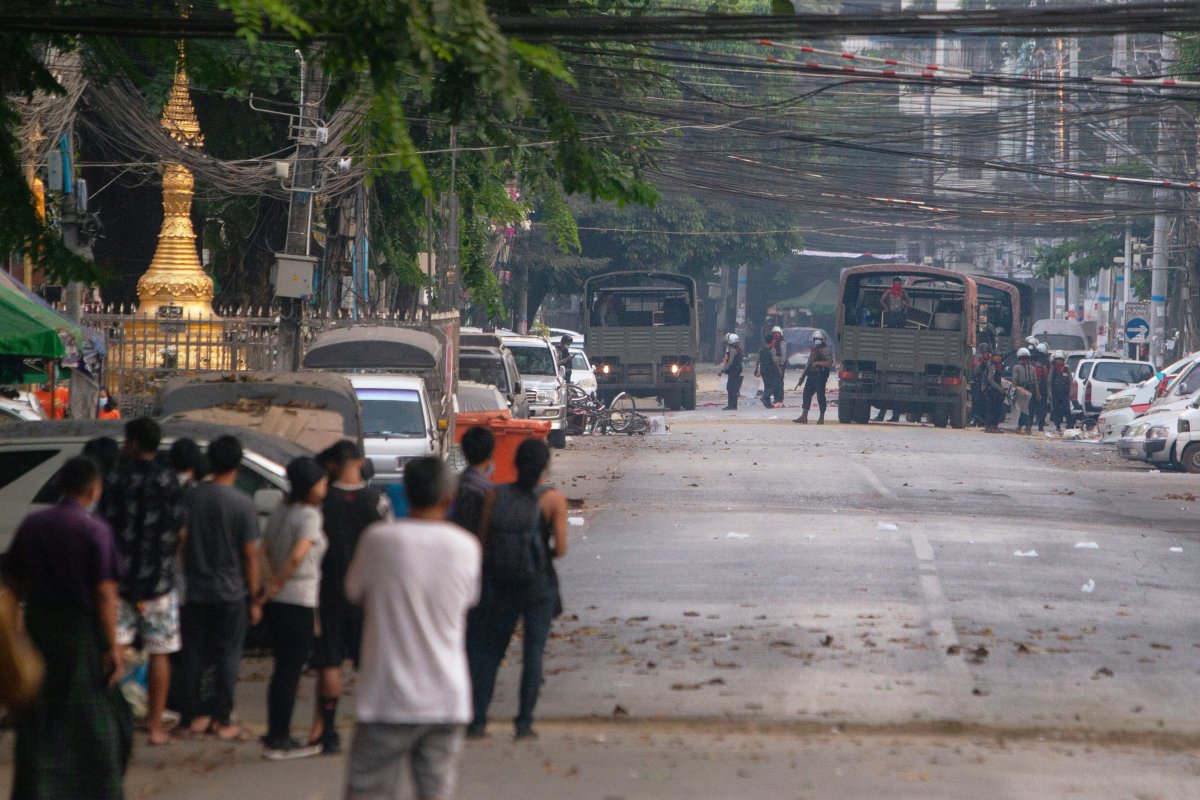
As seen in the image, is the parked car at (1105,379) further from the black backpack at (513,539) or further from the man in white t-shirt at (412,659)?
the man in white t-shirt at (412,659)

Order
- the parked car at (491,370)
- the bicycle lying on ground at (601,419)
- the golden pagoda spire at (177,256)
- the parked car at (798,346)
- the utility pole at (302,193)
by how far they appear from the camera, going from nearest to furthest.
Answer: the utility pole at (302,193), the golden pagoda spire at (177,256), the parked car at (491,370), the bicycle lying on ground at (601,419), the parked car at (798,346)

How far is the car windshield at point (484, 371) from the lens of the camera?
26536mm

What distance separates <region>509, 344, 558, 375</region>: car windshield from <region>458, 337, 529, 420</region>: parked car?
3625 mm

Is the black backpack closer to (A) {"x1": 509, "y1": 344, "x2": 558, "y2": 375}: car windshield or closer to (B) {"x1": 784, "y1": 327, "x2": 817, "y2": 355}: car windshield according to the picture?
(A) {"x1": 509, "y1": 344, "x2": 558, "y2": 375}: car windshield

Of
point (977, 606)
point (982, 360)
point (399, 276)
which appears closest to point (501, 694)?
point (977, 606)

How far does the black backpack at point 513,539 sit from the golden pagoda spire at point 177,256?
16916 millimetres

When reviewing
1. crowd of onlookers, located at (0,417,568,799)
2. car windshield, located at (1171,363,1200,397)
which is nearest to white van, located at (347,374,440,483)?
crowd of onlookers, located at (0,417,568,799)

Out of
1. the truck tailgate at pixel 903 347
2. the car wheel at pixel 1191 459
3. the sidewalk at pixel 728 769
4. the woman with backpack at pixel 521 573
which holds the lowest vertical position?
the sidewalk at pixel 728 769

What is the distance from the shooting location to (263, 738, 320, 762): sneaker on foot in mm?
7359

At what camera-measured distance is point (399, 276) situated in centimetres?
2962

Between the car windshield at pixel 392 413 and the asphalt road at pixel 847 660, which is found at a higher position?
the car windshield at pixel 392 413

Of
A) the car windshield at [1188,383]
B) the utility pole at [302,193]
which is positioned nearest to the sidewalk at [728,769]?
the utility pole at [302,193]

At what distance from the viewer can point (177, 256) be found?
80.0ft

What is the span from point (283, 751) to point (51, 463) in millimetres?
2650
